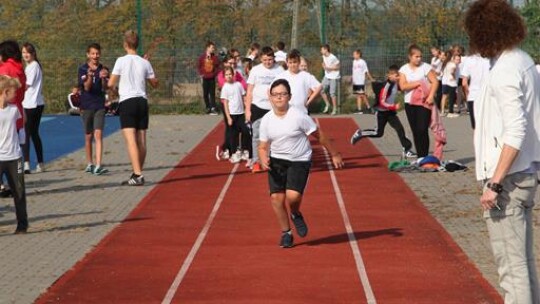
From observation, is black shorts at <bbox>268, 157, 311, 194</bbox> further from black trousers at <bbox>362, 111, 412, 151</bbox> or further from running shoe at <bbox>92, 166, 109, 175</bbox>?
black trousers at <bbox>362, 111, 412, 151</bbox>

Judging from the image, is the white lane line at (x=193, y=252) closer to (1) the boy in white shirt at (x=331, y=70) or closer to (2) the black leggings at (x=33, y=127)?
(2) the black leggings at (x=33, y=127)

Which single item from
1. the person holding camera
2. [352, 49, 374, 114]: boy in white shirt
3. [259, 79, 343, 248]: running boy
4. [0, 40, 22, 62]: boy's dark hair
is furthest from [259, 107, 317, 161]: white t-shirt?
[352, 49, 374, 114]: boy in white shirt

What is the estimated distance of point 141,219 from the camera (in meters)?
13.9

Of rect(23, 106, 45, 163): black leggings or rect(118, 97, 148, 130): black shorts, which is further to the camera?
rect(23, 106, 45, 163): black leggings

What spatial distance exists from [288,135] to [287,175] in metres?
0.40

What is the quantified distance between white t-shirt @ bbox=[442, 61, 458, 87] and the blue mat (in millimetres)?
8592

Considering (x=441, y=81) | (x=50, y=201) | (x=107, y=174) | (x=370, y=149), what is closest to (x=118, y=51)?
(x=441, y=81)

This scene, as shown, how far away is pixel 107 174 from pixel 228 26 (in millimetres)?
15818

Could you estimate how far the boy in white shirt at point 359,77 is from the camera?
32.5 metres

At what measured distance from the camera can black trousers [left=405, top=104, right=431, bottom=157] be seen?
18.5 m

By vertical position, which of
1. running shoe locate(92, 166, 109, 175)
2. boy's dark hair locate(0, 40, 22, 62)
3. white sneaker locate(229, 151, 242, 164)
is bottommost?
white sneaker locate(229, 151, 242, 164)

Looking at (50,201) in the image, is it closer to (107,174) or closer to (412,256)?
(107,174)

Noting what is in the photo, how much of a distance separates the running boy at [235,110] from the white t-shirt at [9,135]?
716cm

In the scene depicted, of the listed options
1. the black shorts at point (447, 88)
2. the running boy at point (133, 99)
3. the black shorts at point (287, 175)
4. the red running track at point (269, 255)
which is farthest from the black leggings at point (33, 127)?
the black shorts at point (447, 88)
